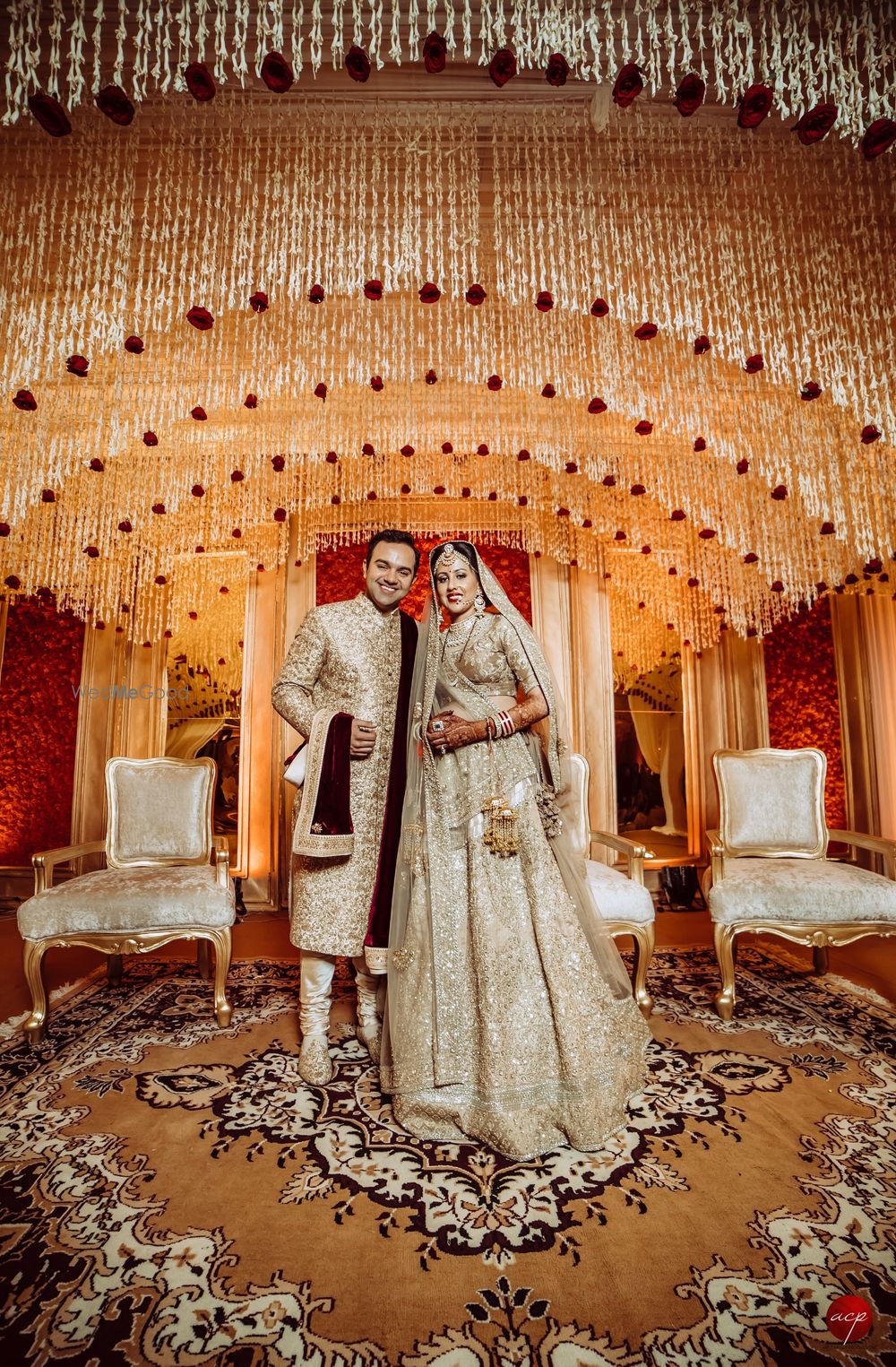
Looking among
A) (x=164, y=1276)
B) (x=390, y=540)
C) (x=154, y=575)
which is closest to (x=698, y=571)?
(x=390, y=540)

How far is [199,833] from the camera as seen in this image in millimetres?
3219

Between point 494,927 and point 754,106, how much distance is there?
7.80 feet

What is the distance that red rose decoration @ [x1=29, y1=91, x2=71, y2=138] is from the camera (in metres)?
1.64

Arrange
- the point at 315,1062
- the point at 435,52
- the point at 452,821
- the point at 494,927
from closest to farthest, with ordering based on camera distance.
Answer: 1. the point at 435,52
2. the point at 494,927
3. the point at 452,821
4. the point at 315,1062

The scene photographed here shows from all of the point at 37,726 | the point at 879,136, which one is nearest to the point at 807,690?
the point at 879,136

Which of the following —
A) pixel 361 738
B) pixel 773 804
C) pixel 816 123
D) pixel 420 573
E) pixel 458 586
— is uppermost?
pixel 816 123

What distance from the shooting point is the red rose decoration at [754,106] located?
1713mm

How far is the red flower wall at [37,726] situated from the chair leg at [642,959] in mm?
4954

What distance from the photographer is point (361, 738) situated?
7.18 feet

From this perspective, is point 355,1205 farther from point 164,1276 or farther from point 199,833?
point 199,833

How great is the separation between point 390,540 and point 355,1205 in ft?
6.37

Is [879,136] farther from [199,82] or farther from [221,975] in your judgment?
[221,975]

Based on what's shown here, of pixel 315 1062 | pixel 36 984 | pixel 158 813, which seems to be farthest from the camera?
pixel 158 813

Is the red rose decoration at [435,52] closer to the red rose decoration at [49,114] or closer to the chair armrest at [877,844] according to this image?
the red rose decoration at [49,114]
